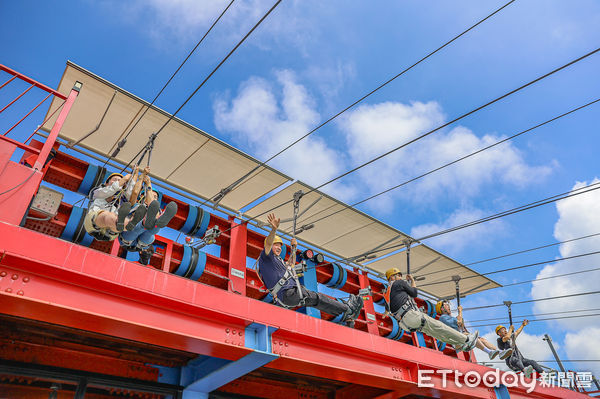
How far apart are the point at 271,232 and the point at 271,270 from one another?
2.10ft

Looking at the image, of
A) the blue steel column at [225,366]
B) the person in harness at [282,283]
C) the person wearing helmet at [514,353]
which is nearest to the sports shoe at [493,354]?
the person wearing helmet at [514,353]

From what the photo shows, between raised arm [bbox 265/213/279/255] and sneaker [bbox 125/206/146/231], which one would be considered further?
raised arm [bbox 265/213/279/255]

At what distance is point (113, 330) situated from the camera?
407cm

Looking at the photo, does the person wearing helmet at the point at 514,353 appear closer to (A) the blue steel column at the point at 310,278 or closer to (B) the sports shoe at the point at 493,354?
(B) the sports shoe at the point at 493,354

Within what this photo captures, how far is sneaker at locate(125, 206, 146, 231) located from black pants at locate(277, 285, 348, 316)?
2397 mm

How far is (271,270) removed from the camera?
20.0 feet

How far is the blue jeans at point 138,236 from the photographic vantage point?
490cm

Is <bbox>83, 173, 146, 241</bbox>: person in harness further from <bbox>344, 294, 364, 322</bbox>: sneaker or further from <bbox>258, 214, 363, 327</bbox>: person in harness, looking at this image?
<bbox>344, 294, 364, 322</bbox>: sneaker

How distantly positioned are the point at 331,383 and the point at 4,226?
5.52m

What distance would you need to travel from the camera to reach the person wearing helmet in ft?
31.0

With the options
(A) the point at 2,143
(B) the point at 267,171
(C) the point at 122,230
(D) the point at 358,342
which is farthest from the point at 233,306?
(B) the point at 267,171

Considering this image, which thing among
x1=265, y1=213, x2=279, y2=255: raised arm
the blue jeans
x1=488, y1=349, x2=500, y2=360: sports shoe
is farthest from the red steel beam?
x1=488, y1=349, x2=500, y2=360: sports shoe

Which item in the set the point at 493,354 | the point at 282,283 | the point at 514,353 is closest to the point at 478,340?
the point at 493,354

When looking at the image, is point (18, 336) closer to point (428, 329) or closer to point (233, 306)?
point (233, 306)
